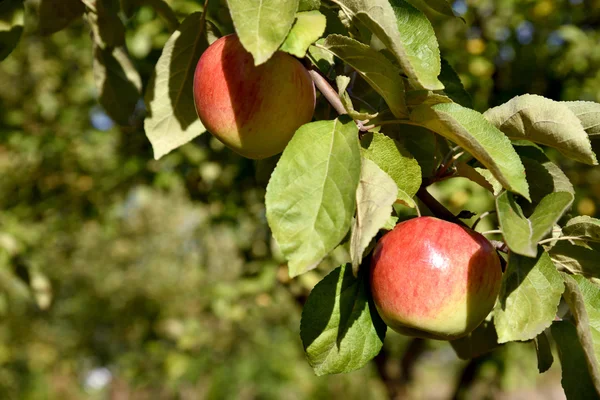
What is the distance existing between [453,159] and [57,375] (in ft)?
31.6

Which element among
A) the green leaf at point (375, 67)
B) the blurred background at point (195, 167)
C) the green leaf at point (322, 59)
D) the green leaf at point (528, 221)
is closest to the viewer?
the green leaf at point (528, 221)

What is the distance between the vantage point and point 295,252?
59cm

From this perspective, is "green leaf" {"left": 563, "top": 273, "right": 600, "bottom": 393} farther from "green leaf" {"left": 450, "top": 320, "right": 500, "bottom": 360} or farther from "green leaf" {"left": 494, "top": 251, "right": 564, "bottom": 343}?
"green leaf" {"left": 450, "top": 320, "right": 500, "bottom": 360}

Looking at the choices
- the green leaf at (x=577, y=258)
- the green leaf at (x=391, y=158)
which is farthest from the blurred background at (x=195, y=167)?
the green leaf at (x=577, y=258)

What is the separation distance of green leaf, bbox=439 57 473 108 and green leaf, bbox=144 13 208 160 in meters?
0.37

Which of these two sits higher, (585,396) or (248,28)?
(248,28)

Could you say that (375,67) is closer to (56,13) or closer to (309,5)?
(309,5)

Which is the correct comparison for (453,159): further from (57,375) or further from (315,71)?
(57,375)

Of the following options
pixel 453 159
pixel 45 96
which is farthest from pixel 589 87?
pixel 45 96

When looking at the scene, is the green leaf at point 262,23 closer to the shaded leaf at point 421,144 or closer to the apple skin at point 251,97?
the apple skin at point 251,97

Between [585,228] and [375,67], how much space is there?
0.31 meters

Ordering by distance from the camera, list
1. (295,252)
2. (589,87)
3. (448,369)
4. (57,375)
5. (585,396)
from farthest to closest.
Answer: (448,369), (57,375), (589,87), (585,396), (295,252)

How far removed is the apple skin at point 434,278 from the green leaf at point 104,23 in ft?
2.32

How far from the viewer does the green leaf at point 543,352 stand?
0.81 m
